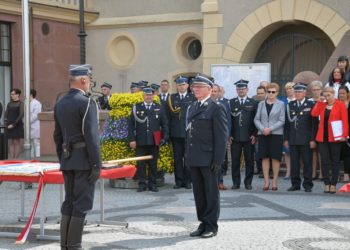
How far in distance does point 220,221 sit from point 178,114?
371 cm

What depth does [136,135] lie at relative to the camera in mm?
12102

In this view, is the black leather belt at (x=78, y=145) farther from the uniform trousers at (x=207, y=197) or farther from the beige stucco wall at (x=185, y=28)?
the beige stucco wall at (x=185, y=28)

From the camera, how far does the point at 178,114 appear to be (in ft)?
40.8

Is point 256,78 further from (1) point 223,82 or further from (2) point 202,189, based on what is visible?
(2) point 202,189

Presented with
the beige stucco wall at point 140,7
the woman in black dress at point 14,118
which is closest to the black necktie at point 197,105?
the woman in black dress at point 14,118

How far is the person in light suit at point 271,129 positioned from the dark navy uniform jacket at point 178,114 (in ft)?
4.07

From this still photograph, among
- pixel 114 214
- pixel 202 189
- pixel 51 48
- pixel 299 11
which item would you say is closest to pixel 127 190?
pixel 114 214

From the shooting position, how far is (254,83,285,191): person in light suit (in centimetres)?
1187

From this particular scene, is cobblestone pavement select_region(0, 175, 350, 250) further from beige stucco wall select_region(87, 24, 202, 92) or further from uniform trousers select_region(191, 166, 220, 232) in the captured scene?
beige stucco wall select_region(87, 24, 202, 92)

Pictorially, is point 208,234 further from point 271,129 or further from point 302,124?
point 302,124

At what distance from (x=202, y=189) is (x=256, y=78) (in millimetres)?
8905

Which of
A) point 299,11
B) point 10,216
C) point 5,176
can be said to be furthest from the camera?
point 299,11

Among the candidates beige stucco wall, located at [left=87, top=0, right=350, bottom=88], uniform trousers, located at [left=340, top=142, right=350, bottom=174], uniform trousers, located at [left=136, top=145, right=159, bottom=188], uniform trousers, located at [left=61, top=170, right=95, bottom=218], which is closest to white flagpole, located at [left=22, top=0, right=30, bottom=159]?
uniform trousers, located at [left=136, top=145, right=159, bottom=188]

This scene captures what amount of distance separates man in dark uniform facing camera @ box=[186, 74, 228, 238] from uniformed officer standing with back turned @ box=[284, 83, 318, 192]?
13.0ft
